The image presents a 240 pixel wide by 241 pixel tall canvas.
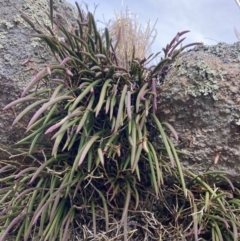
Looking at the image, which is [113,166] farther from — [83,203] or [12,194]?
[12,194]

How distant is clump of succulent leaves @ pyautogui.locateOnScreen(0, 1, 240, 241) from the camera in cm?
129

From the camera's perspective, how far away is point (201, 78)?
4.74ft

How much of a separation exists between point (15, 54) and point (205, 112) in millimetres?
807

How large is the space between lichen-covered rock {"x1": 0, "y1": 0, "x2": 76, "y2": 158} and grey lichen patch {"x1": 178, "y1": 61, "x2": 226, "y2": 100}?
0.57 m

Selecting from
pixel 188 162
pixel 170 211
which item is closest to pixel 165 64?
pixel 188 162

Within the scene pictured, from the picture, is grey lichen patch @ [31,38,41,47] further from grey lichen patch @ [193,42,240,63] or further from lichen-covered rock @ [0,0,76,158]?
grey lichen patch @ [193,42,240,63]

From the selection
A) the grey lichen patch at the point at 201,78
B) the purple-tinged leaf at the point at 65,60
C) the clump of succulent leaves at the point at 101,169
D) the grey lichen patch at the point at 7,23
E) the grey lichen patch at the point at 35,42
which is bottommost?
the clump of succulent leaves at the point at 101,169

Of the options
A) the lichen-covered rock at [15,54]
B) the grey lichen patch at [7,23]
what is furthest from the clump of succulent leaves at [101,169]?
the grey lichen patch at [7,23]

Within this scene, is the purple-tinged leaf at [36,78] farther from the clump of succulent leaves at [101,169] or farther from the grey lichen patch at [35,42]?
the grey lichen patch at [35,42]

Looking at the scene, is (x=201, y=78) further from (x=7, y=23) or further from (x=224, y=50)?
(x=7, y=23)

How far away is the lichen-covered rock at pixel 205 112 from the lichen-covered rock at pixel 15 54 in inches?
21.8

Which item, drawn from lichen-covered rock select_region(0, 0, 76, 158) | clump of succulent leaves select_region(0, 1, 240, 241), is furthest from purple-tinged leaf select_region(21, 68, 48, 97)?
lichen-covered rock select_region(0, 0, 76, 158)

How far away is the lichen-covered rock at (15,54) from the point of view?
1521 mm

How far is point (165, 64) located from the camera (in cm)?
145
